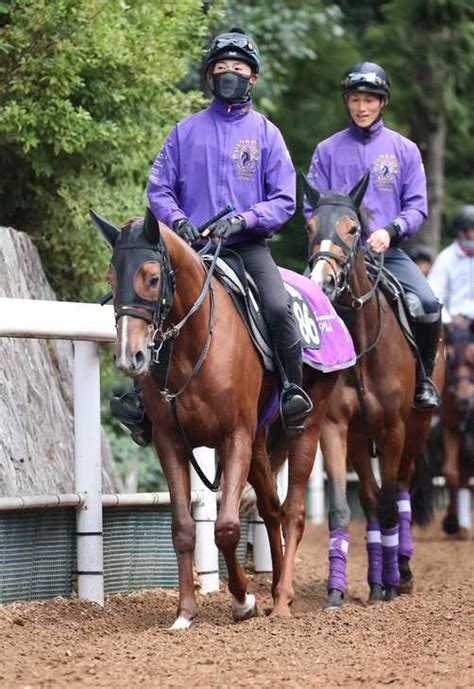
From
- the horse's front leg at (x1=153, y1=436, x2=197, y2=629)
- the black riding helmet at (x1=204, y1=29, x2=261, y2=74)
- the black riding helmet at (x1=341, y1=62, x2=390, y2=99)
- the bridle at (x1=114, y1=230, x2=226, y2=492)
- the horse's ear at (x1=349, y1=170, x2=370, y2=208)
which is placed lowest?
the horse's front leg at (x1=153, y1=436, x2=197, y2=629)

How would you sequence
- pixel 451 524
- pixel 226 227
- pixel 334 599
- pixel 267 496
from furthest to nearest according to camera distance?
pixel 451 524, pixel 334 599, pixel 267 496, pixel 226 227

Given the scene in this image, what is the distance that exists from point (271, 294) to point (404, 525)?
350cm

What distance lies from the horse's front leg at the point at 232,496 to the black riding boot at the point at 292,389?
57 centimetres

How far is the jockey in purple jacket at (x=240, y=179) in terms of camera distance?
8836mm

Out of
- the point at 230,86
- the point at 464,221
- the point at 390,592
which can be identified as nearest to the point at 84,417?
the point at 230,86

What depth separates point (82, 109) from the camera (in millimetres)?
10414

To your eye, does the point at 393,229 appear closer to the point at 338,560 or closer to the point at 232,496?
the point at 338,560

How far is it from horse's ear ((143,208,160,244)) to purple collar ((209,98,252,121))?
5.07 ft

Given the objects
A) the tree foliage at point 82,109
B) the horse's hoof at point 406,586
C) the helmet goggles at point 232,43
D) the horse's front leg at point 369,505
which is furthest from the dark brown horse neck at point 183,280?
the horse's hoof at point 406,586

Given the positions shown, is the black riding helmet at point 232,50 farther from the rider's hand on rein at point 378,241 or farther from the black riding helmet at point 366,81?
the black riding helmet at point 366,81

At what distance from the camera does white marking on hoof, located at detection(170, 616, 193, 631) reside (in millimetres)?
8016

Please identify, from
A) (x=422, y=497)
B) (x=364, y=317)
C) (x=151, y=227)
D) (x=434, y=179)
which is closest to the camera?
(x=151, y=227)

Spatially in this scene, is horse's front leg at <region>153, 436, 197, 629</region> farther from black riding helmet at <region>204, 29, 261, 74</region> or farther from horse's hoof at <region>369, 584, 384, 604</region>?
horse's hoof at <region>369, 584, 384, 604</region>

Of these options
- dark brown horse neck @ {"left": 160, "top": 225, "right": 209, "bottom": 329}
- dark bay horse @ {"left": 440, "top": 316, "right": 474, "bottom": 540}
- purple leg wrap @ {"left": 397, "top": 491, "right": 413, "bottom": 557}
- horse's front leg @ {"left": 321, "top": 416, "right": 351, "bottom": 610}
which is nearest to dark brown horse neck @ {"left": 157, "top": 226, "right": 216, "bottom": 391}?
dark brown horse neck @ {"left": 160, "top": 225, "right": 209, "bottom": 329}
